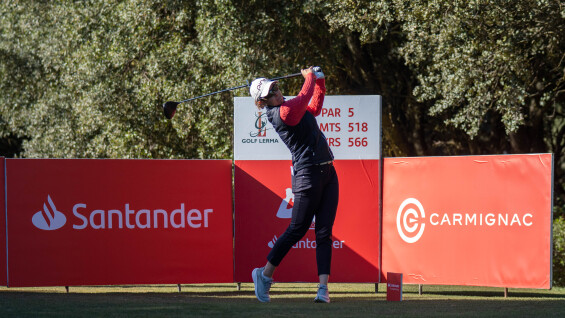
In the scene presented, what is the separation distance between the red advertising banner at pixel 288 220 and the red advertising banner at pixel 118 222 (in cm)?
18

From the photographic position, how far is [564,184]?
65.5 ft

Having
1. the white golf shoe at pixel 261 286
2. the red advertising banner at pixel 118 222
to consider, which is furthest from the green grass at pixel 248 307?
the red advertising banner at pixel 118 222

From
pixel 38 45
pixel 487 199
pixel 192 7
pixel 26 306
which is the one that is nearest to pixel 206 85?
pixel 192 7

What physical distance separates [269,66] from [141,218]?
7.44m

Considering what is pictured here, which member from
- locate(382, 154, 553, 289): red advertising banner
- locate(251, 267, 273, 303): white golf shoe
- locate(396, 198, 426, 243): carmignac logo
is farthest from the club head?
locate(396, 198, 426, 243): carmignac logo

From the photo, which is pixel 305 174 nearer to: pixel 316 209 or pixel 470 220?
pixel 316 209

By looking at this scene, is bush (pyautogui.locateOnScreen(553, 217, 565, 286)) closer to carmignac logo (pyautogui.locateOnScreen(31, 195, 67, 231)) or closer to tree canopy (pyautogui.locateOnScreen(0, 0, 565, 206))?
tree canopy (pyautogui.locateOnScreen(0, 0, 565, 206))

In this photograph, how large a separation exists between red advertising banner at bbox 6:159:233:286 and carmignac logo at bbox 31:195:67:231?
1 cm

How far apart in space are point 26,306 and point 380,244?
412 centimetres

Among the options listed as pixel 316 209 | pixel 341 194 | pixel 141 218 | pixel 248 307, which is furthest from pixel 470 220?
pixel 141 218

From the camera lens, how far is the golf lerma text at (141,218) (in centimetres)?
841

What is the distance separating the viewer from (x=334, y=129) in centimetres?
884

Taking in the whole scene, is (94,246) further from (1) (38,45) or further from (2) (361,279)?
(1) (38,45)

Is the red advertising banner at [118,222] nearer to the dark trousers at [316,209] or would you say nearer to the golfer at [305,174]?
the golfer at [305,174]
